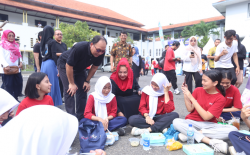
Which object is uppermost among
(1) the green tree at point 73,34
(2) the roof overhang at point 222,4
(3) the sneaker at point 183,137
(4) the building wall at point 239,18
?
(2) the roof overhang at point 222,4

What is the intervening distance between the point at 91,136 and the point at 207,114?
163 cm

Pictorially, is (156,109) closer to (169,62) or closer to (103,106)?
(103,106)

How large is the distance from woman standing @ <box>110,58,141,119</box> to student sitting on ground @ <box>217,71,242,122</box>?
1533 mm

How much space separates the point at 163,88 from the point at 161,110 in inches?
15.6

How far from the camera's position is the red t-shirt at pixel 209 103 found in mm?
2539

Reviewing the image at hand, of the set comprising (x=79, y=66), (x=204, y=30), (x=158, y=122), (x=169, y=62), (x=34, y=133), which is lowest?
(x=158, y=122)

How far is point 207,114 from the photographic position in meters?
2.53

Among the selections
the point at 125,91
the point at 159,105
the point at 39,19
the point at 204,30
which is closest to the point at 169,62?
the point at 125,91

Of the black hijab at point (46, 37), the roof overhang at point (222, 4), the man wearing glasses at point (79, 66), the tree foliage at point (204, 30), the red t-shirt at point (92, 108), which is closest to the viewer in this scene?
the man wearing glasses at point (79, 66)

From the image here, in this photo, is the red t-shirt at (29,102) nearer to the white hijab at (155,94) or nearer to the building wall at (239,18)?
the white hijab at (155,94)

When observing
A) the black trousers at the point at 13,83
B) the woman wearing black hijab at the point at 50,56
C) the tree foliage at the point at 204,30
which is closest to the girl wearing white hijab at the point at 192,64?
the woman wearing black hijab at the point at 50,56

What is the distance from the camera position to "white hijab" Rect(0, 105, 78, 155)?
95 centimetres

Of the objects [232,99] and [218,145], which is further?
[232,99]

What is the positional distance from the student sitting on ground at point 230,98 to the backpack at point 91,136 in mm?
2035
